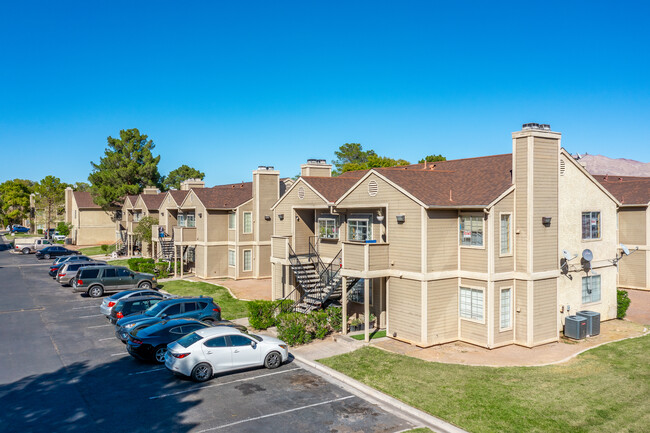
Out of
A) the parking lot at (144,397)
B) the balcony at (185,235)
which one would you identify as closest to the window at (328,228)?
the parking lot at (144,397)

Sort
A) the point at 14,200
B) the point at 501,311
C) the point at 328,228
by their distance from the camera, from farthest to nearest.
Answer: the point at 14,200
the point at 328,228
the point at 501,311

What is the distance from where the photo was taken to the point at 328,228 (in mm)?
25812

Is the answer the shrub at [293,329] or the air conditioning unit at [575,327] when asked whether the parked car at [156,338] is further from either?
the air conditioning unit at [575,327]

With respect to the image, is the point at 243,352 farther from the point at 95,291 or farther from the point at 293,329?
the point at 95,291

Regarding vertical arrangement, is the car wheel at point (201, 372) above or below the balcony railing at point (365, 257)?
below

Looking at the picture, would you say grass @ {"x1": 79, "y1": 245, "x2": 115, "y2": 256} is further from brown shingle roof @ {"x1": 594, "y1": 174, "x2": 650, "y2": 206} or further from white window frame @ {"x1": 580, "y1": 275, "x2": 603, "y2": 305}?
brown shingle roof @ {"x1": 594, "y1": 174, "x2": 650, "y2": 206}

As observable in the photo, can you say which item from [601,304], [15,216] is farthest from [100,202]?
[601,304]

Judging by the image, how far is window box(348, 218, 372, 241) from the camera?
75.1 ft

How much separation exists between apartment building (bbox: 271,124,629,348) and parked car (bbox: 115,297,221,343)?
4.24 m

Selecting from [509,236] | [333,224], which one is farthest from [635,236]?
[333,224]

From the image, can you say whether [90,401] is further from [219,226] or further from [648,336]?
[219,226]

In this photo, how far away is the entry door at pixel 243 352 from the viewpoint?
16141 mm

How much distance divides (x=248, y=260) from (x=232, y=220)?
329cm

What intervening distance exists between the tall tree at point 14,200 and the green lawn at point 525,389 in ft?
347
